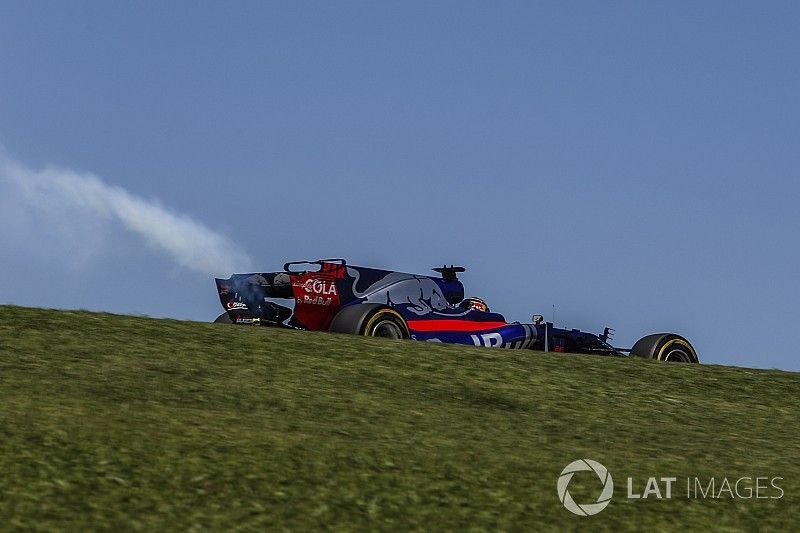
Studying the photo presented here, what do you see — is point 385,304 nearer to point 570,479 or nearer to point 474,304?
point 474,304

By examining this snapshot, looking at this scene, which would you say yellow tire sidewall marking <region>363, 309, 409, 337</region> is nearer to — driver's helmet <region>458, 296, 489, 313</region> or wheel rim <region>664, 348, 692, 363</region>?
driver's helmet <region>458, 296, 489, 313</region>

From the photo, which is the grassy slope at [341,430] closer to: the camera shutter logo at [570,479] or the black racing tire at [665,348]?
the camera shutter logo at [570,479]

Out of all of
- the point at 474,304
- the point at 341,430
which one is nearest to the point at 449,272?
the point at 474,304

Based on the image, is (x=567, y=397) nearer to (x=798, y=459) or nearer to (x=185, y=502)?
(x=798, y=459)

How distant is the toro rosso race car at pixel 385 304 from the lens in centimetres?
1972

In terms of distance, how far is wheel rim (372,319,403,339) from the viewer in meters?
17.8

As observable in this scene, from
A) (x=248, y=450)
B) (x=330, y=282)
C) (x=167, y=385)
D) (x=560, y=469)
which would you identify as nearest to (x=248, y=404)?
(x=167, y=385)

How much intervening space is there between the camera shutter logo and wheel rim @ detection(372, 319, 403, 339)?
25.7 feet

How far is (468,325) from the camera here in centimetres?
2028

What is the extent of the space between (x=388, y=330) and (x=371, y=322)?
44 cm

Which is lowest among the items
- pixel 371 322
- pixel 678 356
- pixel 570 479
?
pixel 570 479

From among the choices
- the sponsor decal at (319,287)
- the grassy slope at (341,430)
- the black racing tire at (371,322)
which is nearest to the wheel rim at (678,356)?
the grassy slope at (341,430)

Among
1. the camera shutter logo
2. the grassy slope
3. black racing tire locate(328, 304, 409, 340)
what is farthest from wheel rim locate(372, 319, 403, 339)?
the camera shutter logo

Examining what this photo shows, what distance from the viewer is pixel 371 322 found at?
17625mm
